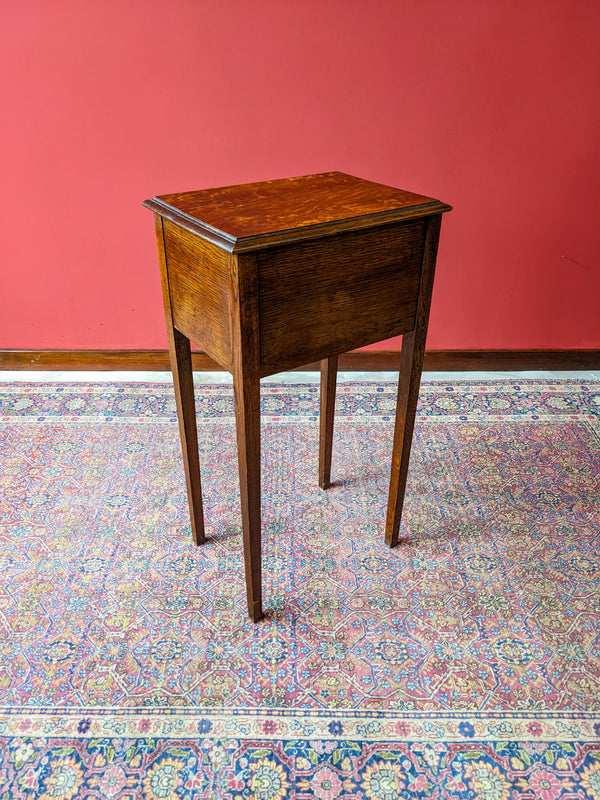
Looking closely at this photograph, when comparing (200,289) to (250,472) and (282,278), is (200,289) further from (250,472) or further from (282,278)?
(250,472)

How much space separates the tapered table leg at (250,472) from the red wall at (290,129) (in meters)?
1.54

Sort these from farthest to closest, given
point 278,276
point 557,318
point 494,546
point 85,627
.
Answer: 1. point 557,318
2. point 494,546
3. point 85,627
4. point 278,276

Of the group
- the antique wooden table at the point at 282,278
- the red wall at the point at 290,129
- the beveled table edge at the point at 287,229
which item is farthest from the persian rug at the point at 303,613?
the beveled table edge at the point at 287,229

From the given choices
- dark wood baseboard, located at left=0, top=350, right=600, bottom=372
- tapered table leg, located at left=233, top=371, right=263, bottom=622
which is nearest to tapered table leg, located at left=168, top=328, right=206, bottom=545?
tapered table leg, located at left=233, top=371, right=263, bottom=622

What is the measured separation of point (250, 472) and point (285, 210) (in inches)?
23.7

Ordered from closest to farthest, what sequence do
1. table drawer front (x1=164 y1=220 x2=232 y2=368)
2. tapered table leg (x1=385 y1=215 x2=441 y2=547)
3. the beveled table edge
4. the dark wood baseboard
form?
the beveled table edge, table drawer front (x1=164 y1=220 x2=232 y2=368), tapered table leg (x1=385 y1=215 x2=441 y2=547), the dark wood baseboard

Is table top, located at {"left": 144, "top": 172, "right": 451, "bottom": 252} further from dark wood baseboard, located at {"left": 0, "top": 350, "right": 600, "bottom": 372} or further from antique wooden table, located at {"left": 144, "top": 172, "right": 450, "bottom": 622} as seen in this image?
dark wood baseboard, located at {"left": 0, "top": 350, "right": 600, "bottom": 372}

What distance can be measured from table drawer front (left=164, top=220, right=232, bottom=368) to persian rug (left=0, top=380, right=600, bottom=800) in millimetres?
749

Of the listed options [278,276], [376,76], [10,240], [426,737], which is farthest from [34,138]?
[426,737]

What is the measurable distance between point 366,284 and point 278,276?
26 cm

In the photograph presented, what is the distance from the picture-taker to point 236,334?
1.39 m

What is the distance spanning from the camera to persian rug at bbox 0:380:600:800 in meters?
1.42

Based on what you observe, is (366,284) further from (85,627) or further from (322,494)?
(85,627)

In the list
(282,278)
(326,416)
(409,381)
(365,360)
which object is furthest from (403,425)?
(365,360)
